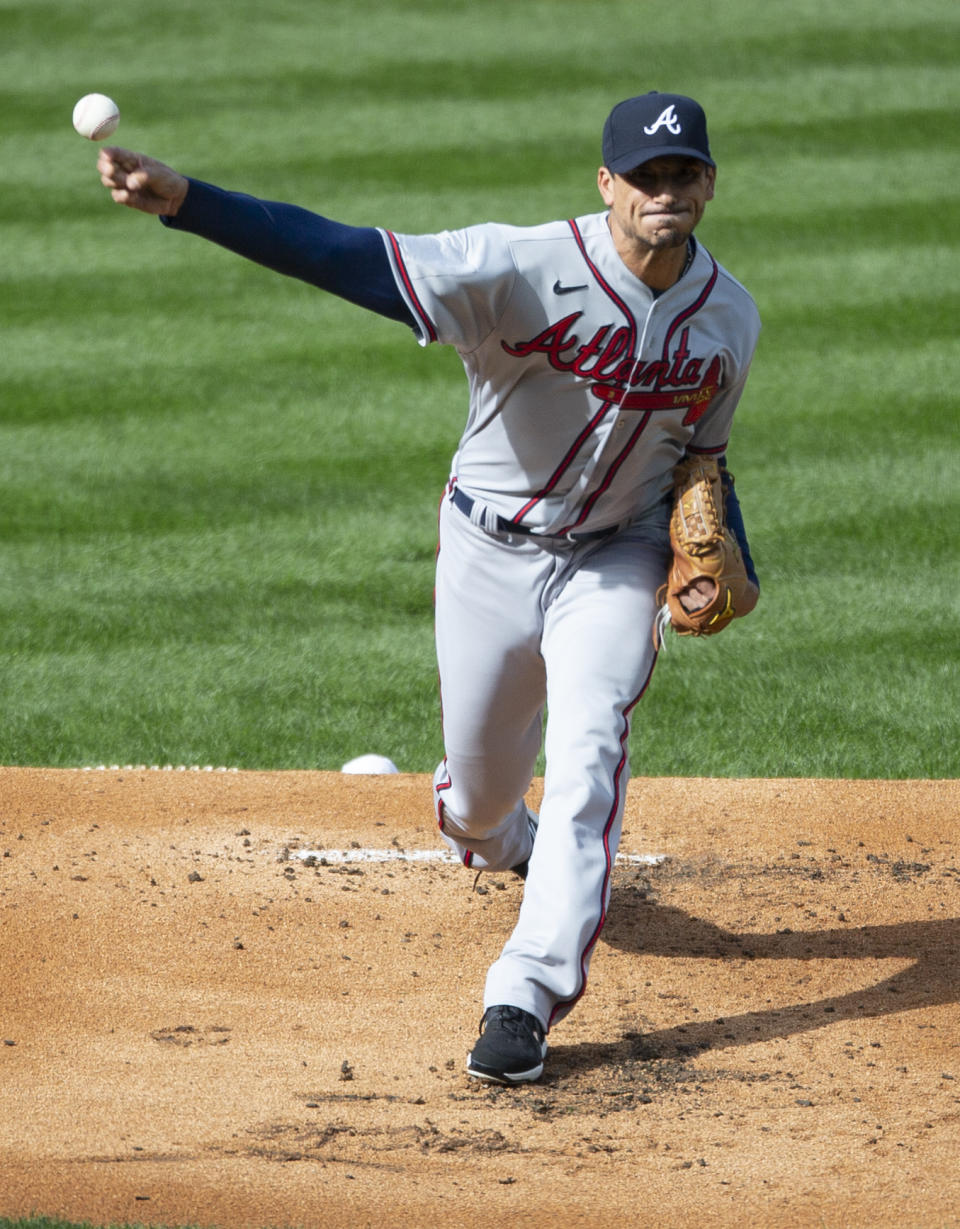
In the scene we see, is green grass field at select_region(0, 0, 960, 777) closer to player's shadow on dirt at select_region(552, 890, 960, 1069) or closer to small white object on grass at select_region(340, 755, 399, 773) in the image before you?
small white object on grass at select_region(340, 755, 399, 773)

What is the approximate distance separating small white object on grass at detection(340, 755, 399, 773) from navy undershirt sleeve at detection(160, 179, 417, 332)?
2.28 m

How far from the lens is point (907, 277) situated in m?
10.2

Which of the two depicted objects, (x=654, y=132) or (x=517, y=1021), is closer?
(x=517, y=1021)

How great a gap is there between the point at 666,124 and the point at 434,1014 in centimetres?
199

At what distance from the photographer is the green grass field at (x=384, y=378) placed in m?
6.35

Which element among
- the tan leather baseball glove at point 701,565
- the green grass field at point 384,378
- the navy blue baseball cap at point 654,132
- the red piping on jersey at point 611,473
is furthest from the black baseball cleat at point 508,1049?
the green grass field at point 384,378

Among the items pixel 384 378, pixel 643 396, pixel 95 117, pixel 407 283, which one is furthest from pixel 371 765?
pixel 384 378

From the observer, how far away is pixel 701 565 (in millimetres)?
3717

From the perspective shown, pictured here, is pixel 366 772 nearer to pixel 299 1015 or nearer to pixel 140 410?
pixel 299 1015

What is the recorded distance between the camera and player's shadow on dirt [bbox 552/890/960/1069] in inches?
147

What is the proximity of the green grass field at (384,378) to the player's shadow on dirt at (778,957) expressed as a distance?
1393mm

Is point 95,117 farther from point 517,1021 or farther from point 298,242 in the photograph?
point 517,1021

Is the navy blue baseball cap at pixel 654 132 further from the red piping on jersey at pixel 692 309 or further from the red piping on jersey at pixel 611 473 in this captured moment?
the red piping on jersey at pixel 611 473

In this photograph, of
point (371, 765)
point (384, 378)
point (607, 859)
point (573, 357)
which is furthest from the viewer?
point (384, 378)
